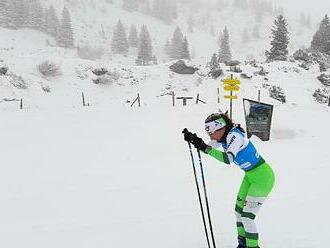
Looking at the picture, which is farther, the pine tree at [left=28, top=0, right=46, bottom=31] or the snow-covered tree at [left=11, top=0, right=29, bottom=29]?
the pine tree at [left=28, top=0, right=46, bottom=31]

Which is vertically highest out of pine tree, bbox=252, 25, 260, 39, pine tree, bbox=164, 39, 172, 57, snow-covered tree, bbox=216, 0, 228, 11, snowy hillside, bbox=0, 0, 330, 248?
snow-covered tree, bbox=216, 0, 228, 11

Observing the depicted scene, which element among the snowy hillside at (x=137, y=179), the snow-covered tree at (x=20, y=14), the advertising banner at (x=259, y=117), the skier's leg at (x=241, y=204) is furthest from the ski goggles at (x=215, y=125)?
the snow-covered tree at (x=20, y=14)

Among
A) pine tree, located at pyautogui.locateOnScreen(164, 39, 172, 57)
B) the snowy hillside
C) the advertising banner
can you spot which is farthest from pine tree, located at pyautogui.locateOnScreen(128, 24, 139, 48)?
the advertising banner

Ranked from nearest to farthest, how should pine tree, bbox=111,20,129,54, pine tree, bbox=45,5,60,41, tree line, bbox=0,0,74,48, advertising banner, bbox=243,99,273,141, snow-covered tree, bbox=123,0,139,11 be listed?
advertising banner, bbox=243,99,273,141 → tree line, bbox=0,0,74,48 → pine tree, bbox=111,20,129,54 → pine tree, bbox=45,5,60,41 → snow-covered tree, bbox=123,0,139,11

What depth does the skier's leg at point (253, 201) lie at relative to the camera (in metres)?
5.49

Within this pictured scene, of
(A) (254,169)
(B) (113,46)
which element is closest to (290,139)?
(A) (254,169)

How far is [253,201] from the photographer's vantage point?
216 inches

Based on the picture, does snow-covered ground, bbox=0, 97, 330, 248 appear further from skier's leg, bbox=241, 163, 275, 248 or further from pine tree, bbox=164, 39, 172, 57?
pine tree, bbox=164, 39, 172, 57

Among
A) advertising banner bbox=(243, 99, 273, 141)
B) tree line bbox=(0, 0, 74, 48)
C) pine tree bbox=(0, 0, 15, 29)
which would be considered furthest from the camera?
pine tree bbox=(0, 0, 15, 29)

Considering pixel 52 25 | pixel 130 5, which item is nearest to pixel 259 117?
pixel 52 25

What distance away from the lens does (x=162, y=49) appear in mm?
109062

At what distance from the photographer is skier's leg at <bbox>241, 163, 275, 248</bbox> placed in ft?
18.0

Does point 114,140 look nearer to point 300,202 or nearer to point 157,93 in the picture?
point 300,202

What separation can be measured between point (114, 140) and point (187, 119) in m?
4.41
